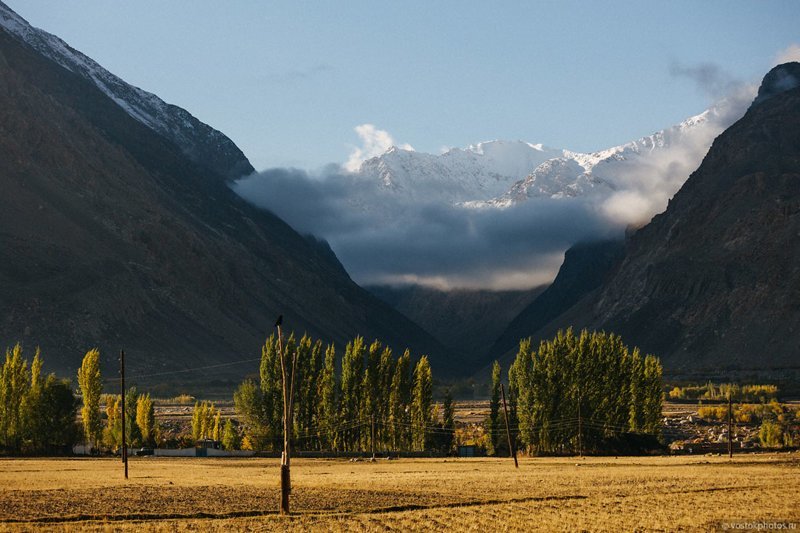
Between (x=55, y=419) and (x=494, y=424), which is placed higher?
(x=55, y=419)

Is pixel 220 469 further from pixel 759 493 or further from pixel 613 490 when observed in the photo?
pixel 759 493

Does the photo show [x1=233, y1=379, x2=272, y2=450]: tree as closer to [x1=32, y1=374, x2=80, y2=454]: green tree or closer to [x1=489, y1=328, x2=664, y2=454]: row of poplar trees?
[x1=32, y1=374, x2=80, y2=454]: green tree

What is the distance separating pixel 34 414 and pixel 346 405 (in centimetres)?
3652

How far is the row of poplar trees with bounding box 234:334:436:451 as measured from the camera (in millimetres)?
135250

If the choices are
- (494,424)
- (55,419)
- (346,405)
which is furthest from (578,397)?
(55,419)

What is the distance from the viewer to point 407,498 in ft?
202

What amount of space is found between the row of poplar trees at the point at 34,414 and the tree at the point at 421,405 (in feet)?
130

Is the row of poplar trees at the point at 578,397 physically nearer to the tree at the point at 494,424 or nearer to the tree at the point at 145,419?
the tree at the point at 494,424

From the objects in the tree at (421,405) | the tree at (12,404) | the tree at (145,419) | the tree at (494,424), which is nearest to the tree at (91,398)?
the tree at (145,419)

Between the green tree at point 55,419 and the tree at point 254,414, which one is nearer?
the green tree at point 55,419

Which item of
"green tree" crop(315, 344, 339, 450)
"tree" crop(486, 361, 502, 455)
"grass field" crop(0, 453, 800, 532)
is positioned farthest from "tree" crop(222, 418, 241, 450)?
"grass field" crop(0, 453, 800, 532)

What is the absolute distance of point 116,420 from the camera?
136 meters

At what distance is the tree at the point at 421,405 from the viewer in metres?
136

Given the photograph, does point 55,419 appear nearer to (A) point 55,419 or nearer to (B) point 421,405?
(A) point 55,419
